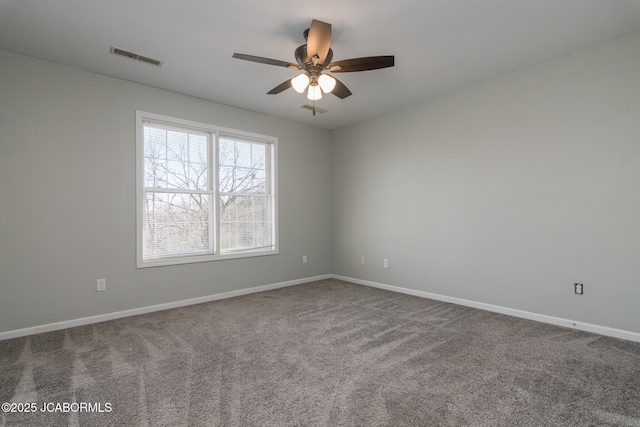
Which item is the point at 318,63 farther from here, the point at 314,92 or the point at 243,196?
the point at 243,196

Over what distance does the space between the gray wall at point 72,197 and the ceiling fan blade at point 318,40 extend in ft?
7.37

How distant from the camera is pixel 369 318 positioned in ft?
11.2

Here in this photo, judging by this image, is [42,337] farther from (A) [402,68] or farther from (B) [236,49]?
(A) [402,68]

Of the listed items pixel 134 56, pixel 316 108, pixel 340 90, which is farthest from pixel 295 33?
pixel 316 108

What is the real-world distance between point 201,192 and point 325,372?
9.41 feet

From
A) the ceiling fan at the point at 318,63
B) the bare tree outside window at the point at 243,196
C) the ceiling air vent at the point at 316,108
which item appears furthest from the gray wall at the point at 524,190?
the ceiling fan at the point at 318,63

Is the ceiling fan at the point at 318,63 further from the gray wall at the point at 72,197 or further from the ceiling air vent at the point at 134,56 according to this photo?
the gray wall at the point at 72,197

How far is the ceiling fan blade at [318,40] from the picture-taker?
7.27 ft

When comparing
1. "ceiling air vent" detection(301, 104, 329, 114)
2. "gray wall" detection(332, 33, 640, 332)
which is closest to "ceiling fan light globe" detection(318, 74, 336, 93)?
"ceiling air vent" detection(301, 104, 329, 114)

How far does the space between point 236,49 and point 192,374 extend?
2775mm

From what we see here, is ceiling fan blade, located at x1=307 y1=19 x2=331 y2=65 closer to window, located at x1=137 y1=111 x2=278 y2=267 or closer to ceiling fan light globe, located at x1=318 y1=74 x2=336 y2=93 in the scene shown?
ceiling fan light globe, located at x1=318 y1=74 x2=336 y2=93

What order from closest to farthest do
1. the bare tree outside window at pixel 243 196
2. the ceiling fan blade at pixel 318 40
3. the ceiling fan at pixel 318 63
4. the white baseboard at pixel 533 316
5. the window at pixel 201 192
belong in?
the ceiling fan blade at pixel 318 40, the ceiling fan at pixel 318 63, the white baseboard at pixel 533 316, the window at pixel 201 192, the bare tree outside window at pixel 243 196

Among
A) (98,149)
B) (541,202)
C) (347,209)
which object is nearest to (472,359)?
(541,202)

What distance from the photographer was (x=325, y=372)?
88.0 inches
